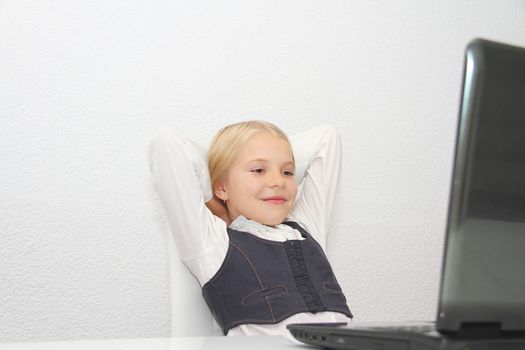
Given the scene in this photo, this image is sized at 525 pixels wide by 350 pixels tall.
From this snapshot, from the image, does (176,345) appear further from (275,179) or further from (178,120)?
(178,120)

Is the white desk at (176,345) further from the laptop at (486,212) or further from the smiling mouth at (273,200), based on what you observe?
the smiling mouth at (273,200)

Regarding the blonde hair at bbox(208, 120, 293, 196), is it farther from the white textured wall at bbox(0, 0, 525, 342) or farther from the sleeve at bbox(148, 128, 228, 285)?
the white textured wall at bbox(0, 0, 525, 342)

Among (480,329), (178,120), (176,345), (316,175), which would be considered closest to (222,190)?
(316,175)

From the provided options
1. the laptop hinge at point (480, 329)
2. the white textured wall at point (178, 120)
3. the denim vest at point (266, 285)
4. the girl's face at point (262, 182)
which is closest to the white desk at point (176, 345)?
the laptop hinge at point (480, 329)

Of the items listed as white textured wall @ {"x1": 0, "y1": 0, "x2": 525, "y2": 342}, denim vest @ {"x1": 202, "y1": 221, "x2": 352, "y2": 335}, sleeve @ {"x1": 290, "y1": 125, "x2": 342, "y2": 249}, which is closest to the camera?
denim vest @ {"x1": 202, "y1": 221, "x2": 352, "y2": 335}

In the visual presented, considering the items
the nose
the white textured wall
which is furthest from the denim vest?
the white textured wall

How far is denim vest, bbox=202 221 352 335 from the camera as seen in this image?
1046 millimetres

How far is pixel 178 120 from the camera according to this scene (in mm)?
1539

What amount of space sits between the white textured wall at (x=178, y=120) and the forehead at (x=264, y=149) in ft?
1.21


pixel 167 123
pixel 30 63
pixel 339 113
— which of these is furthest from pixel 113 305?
pixel 339 113

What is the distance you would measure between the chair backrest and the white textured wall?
40 centimetres

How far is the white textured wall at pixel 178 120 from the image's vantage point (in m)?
1.41

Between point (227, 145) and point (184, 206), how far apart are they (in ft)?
0.62

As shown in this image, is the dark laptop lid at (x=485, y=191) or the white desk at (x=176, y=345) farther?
the white desk at (x=176, y=345)
